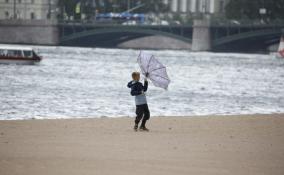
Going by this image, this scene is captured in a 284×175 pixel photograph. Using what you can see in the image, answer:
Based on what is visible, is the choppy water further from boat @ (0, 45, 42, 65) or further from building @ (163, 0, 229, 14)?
building @ (163, 0, 229, 14)

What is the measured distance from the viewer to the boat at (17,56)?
63.7m

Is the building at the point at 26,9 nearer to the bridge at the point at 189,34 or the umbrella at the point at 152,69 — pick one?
the bridge at the point at 189,34

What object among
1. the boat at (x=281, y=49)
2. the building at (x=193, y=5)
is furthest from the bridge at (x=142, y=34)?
the building at (x=193, y=5)

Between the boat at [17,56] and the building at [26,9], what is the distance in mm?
51734

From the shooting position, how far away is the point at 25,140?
15.4m

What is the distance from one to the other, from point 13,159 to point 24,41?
291 ft

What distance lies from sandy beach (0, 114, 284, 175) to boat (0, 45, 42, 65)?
4414cm

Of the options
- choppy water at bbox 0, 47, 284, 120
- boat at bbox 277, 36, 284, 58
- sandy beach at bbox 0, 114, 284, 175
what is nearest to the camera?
sandy beach at bbox 0, 114, 284, 175

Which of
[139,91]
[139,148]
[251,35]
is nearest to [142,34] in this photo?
[251,35]

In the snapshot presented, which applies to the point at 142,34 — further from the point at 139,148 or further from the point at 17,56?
the point at 139,148

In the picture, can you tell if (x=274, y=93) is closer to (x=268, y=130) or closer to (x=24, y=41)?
(x=268, y=130)

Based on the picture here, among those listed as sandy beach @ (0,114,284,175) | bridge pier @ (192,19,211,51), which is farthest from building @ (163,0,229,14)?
sandy beach @ (0,114,284,175)

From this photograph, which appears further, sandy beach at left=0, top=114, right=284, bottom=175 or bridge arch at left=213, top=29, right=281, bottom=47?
bridge arch at left=213, top=29, right=281, bottom=47

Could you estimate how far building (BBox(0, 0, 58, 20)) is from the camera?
11888cm
